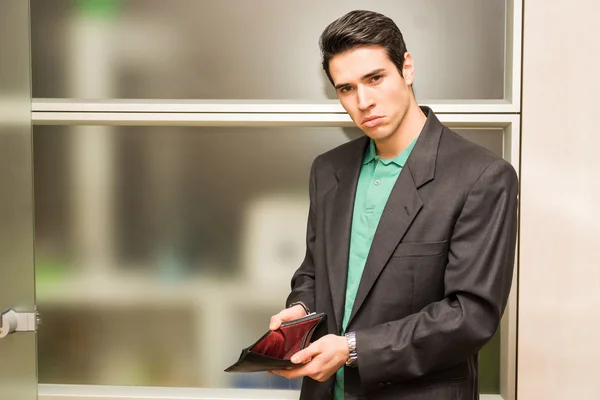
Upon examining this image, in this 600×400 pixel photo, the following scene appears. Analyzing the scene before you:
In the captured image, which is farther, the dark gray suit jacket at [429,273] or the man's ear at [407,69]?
the man's ear at [407,69]

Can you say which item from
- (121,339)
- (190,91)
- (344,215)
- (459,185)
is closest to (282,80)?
(190,91)

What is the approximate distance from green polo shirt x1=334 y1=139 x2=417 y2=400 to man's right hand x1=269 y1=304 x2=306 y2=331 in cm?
10

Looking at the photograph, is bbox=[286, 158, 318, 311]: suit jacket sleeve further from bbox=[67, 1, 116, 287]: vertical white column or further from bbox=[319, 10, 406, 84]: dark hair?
bbox=[67, 1, 116, 287]: vertical white column

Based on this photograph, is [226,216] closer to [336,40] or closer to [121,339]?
[121,339]

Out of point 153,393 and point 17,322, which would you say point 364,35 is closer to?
point 17,322

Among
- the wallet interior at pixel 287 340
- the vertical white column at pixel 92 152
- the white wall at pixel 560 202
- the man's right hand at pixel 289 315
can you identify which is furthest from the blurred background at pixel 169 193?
the wallet interior at pixel 287 340

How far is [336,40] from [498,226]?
1.44ft

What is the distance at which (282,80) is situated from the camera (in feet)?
5.17

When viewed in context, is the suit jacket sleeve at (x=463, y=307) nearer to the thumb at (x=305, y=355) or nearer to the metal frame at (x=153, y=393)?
the thumb at (x=305, y=355)

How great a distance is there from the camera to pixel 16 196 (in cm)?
123

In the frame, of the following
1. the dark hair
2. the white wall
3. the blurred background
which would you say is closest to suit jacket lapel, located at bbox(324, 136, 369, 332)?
the dark hair

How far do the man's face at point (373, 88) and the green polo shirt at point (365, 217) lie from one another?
72 millimetres

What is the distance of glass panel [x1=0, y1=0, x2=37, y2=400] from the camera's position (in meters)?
1.18

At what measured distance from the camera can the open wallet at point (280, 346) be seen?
3.25ft
